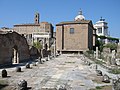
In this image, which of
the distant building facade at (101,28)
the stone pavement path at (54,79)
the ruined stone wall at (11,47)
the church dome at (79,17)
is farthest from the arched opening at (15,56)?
the distant building facade at (101,28)

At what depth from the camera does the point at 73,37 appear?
54438 millimetres

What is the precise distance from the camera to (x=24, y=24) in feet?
282

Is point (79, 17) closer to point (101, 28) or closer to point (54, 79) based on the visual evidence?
point (101, 28)

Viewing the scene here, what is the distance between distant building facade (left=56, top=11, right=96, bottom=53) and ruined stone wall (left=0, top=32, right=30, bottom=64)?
2222cm

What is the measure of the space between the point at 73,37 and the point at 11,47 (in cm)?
3042

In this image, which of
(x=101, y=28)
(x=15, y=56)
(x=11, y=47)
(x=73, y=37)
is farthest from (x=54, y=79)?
(x=101, y=28)

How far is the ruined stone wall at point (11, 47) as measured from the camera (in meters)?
22.4

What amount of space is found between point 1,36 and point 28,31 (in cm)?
6351

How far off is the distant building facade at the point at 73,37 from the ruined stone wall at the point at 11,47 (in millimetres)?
22221

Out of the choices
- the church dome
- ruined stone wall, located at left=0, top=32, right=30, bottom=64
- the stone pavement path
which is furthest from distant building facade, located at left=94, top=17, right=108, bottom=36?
the stone pavement path

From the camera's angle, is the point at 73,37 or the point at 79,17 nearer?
the point at 73,37

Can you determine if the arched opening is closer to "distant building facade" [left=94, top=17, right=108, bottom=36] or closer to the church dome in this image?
the church dome

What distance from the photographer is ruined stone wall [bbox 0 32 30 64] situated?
880 inches

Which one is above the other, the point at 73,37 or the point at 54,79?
the point at 73,37
